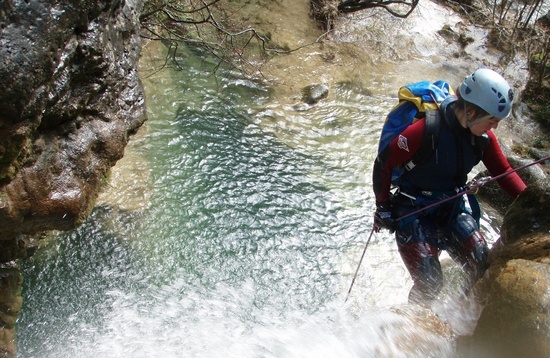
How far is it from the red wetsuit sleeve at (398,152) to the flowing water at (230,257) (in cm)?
112

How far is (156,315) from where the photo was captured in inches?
187

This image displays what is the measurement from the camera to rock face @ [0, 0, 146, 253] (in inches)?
125

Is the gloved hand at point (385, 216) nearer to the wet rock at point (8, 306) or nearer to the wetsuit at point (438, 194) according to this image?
the wetsuit at point (438, 194)

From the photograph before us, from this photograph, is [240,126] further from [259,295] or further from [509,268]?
[509,268]

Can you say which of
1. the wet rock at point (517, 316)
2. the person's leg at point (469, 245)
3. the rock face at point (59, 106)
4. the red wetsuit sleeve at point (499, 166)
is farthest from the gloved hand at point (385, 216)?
the rock face at point (59, 106)

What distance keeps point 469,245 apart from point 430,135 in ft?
3.41

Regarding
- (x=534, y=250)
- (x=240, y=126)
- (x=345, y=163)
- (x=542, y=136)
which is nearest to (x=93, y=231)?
(x=240, y=126)

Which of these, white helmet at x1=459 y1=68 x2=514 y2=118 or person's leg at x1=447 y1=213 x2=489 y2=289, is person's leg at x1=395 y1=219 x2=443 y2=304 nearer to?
person's leg at x1=447 y1=213 x2=489 y2=289

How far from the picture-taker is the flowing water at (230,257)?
4422mm

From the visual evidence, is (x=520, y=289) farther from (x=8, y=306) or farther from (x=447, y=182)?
(x=8, y=306)

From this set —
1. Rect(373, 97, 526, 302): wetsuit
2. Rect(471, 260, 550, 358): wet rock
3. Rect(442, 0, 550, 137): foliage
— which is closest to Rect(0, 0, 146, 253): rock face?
Rect(373, 97, 526, 302): wetsuit

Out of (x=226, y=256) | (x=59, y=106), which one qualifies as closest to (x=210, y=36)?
(x=226, y=256)

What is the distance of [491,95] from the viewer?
355cm

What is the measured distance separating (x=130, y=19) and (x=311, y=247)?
3.06 meters
